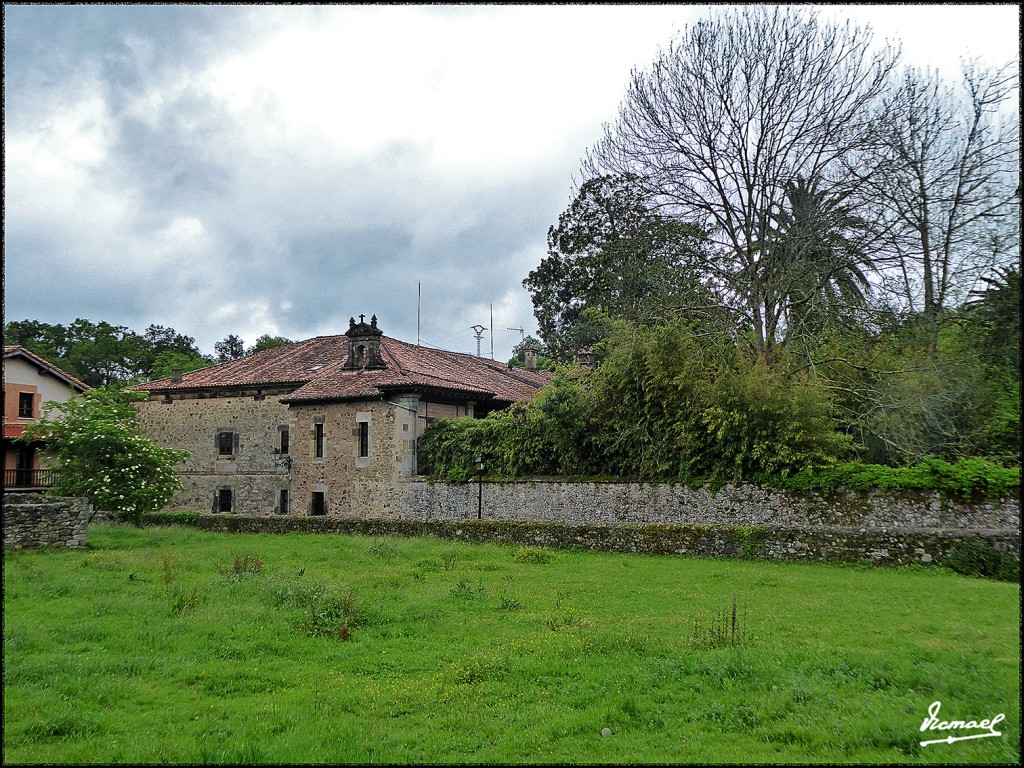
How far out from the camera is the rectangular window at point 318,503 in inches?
1096

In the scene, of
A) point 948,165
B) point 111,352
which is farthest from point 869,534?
point 111,352

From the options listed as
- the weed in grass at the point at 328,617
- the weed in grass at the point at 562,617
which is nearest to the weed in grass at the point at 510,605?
the weed in grass at the point at 562,617

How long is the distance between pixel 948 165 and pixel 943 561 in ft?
30.9

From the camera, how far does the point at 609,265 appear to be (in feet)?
86.0

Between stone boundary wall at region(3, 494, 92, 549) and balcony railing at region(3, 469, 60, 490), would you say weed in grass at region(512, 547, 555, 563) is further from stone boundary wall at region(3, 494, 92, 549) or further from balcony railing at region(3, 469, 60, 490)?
balcony railing at region(3, 469, 60, 490)

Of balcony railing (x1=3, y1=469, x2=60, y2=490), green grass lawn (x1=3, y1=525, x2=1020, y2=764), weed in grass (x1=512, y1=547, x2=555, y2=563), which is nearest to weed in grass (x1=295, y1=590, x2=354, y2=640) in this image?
green grass lawn (x1=3, y1=525, x2=1020, y2=764)

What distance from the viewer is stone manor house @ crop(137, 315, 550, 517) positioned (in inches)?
1041

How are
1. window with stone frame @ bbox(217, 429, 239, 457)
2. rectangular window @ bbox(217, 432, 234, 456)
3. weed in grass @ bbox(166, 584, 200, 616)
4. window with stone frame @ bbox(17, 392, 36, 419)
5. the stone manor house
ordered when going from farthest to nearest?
window with stone frame @ bbox(17, 392, 36, 419), rectangular window @ bbox(217, 432, 234, 456), window with stone frame @ bbox(217, 429, 239, 457), the stone manor house, weed in grass @ bbox(166, 584, 200, 616)

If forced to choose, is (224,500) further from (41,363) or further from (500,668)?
(500,668)

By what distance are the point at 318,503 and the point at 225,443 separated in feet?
24.5

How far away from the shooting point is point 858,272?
758 inches

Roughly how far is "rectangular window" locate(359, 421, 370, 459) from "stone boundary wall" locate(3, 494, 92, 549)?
1028cm

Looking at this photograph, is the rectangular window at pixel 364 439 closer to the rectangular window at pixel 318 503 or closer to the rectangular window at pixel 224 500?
the rectangular window at pixel 318 503

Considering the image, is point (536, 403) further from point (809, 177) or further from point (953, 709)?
point (953, 709)
